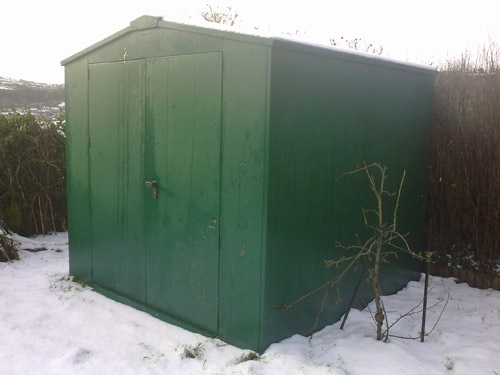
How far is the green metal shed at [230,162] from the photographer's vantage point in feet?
11.3

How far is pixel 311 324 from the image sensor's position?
3.93m

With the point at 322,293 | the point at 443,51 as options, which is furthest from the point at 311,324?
the point at 443,51

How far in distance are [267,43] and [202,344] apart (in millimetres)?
2184

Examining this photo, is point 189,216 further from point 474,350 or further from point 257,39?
point 474,350

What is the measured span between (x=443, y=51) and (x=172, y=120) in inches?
187

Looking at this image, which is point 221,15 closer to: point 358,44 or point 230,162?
point 358,44

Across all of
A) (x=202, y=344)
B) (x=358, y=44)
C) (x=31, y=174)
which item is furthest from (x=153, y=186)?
(x=358, y=44)

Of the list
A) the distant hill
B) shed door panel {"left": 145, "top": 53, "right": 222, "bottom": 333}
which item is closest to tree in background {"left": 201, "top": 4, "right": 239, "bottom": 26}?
the distant hill

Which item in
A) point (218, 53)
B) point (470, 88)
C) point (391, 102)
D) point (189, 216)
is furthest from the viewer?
point (470, 88)

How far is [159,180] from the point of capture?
4133mm

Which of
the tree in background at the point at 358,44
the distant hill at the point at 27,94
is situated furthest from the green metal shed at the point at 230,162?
the distant hill at the point at 27,94

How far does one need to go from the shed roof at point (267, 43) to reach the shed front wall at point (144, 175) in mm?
49

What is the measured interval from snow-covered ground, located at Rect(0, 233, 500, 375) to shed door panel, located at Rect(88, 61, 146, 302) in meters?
0.30

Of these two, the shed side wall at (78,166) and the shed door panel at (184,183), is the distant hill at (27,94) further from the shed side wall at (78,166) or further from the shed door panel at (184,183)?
the shed door panel at (184,183)
